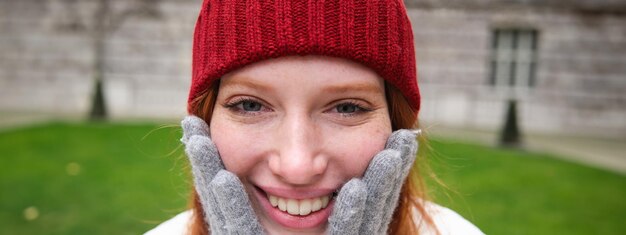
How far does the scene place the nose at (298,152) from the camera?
145cm

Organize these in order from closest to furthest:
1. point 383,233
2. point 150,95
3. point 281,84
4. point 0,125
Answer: point 281,84 < point 383,233 < point 0,125 < point 150,95

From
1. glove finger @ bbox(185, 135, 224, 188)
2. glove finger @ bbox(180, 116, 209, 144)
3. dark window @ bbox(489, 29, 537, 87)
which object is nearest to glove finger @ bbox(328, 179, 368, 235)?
glove finger @ bbox(185, 135, 224, 188)

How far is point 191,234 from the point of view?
1.97 meters

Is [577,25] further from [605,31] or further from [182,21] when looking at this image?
[182,21]

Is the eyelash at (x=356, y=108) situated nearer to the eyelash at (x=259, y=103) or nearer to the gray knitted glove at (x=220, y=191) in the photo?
the eyelash at (x=259, y=103)

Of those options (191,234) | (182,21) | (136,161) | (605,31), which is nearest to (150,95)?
(182,21)

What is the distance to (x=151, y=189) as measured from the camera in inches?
263

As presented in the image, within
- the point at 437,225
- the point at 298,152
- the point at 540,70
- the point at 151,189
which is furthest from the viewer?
the point at 540,70

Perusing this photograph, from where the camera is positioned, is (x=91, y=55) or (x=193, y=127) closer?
(x=193, y=127)

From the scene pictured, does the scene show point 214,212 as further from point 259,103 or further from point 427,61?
point 427,61

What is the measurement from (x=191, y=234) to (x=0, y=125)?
1092cm

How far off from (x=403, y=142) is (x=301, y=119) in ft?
1.02

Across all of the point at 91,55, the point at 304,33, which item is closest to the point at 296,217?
the point at 304,33

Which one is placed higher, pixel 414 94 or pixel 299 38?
pixel 299 38
